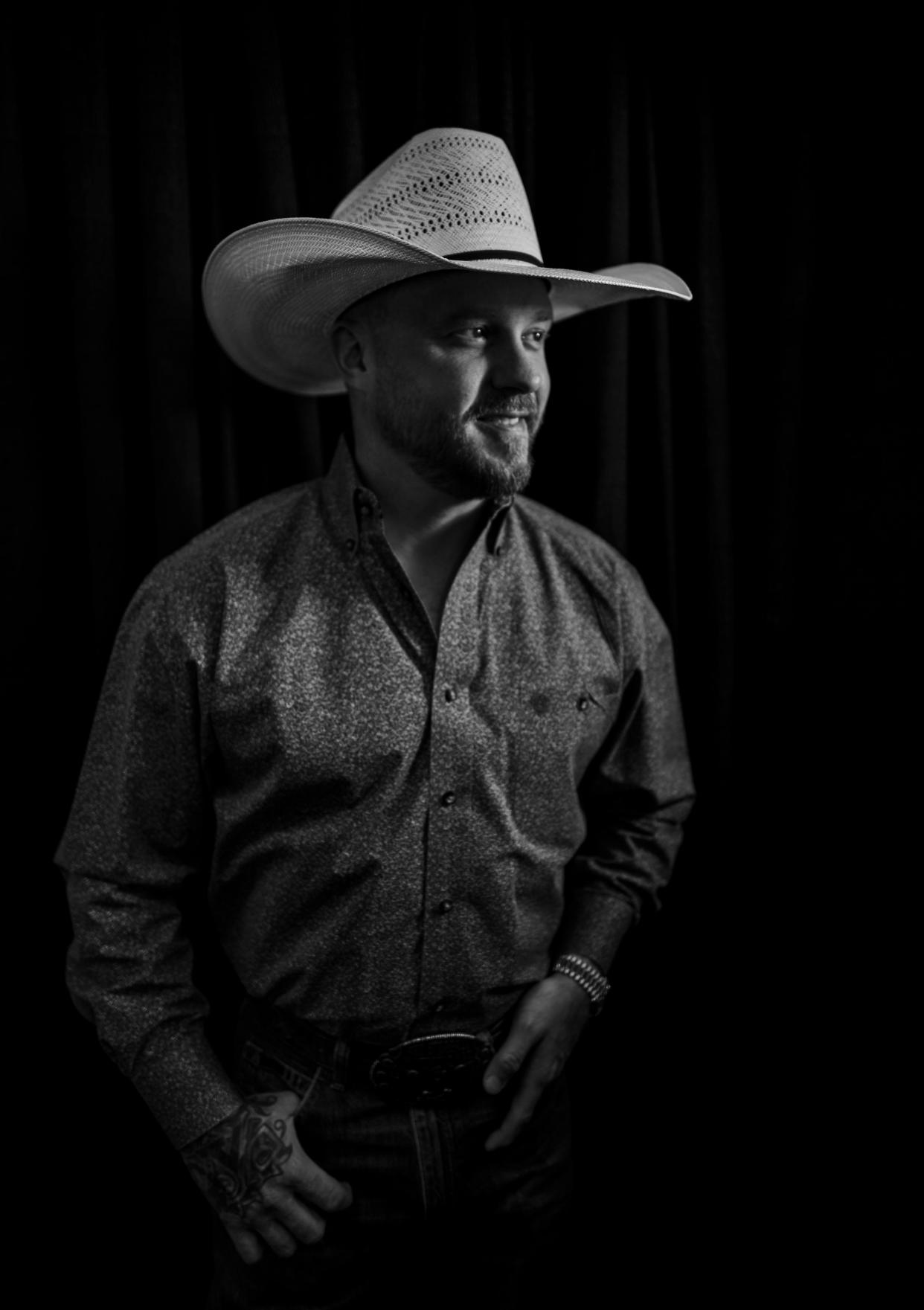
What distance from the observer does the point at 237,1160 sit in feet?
3.84

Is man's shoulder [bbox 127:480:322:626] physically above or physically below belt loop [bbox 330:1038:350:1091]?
above

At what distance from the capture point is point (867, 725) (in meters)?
1.71

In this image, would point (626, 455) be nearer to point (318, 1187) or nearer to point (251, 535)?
point (251, 535)

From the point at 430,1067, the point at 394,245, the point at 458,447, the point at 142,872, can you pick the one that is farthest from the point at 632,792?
the point at 394,245

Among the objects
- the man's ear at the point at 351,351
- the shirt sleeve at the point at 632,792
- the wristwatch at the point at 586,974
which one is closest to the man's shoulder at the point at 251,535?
the man's ear at the point at 351,351

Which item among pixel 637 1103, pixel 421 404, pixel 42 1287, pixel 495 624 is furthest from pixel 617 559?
pixel 42 1287

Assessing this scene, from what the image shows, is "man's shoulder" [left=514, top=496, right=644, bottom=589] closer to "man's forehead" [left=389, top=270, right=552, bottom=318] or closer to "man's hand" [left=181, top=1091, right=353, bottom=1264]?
"man's forehead" [left=389, top=270, right=552, bottom=318]

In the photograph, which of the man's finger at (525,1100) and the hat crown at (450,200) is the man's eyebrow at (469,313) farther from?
the man's finger at (525,1100)

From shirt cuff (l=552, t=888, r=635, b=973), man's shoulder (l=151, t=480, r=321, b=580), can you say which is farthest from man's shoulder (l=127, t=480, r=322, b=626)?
shirt cuff (l=552, t=888, r=635, b=973)

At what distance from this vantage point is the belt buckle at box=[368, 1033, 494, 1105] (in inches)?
48.8

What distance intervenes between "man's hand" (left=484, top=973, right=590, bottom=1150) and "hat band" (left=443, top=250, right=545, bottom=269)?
0.94 metres

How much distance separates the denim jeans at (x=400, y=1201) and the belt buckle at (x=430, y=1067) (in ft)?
0.09

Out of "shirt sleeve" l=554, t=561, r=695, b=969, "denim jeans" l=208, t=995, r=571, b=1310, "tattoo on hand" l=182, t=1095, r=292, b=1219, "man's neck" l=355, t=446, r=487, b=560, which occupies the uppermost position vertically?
"man's neck" l=355, t=446, r=487, b=560

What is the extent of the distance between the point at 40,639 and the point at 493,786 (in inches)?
26.6
